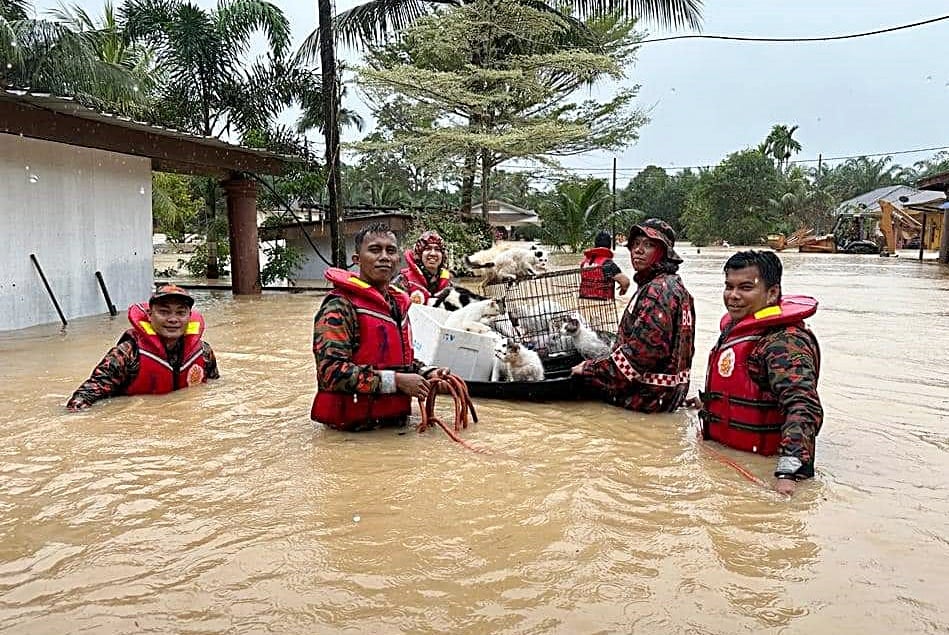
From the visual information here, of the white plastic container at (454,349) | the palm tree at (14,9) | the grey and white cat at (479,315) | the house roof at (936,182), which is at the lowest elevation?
the white plastic container at (454,349)

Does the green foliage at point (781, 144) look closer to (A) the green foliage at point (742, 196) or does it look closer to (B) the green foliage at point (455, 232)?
(A) the green foliage at point (742, 196)

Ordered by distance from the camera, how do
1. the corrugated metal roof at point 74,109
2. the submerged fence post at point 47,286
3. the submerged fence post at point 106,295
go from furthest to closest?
the submerged fence post at point 106,295 < the submerged fence post at point 47,286 < the corrugated metal roof at point 74,109

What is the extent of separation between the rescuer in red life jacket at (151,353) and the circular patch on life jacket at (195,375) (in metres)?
0.08

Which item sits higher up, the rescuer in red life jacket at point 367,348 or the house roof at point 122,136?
the house roof at point 122,136

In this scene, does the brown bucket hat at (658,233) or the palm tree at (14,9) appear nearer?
the brown bucket hat at (658,233)

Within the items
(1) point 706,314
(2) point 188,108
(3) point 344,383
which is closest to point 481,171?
(2) point 188,108

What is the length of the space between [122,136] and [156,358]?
21.4ft

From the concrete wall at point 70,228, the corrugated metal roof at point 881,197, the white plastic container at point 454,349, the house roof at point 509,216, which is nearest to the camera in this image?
the white plastic container at point 454,349

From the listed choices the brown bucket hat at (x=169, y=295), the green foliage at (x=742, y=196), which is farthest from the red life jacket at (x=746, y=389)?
the green foliage at (x=742, y=196)

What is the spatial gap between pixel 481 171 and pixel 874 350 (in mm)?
15237

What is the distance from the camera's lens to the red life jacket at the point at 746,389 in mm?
4402

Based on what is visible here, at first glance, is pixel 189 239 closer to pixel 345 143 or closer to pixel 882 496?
pixel 345 143

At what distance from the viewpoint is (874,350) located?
9219mm

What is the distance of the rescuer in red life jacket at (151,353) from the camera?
595cm
